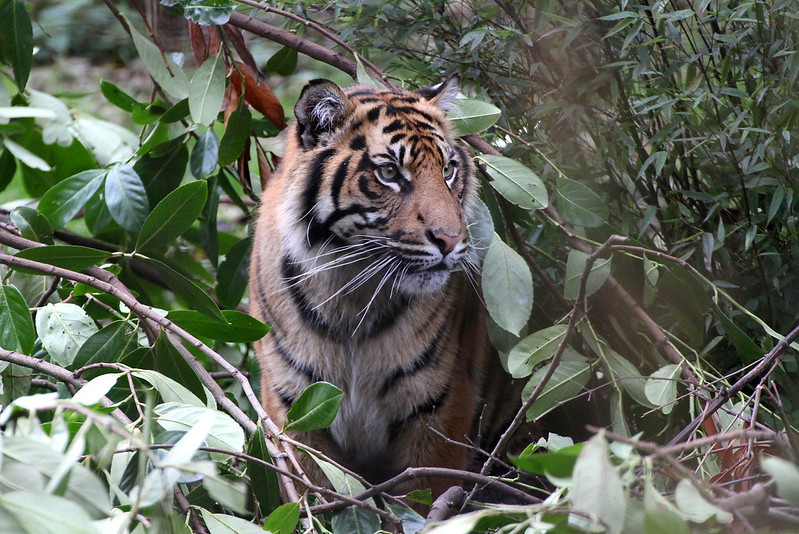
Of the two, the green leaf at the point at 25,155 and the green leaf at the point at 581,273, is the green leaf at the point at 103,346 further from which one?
the green leaf at the point at 581,273

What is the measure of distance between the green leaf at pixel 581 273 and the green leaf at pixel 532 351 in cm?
11

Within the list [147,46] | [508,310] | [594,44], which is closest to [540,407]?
[508,310]

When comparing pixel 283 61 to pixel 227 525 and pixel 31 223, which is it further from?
pixel 227 525

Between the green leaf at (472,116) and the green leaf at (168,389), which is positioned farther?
the green leaf at (472,116)

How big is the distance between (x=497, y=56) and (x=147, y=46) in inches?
49.3

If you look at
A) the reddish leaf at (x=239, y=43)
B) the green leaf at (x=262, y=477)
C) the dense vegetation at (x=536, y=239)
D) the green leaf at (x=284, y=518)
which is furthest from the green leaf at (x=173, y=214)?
the green leaf at (x=284, y=518)

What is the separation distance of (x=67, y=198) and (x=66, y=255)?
0.66 metres

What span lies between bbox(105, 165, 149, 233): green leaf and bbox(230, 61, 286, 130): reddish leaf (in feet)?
1.60

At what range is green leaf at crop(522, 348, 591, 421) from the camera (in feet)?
7.15

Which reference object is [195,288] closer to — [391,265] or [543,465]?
[391,265]

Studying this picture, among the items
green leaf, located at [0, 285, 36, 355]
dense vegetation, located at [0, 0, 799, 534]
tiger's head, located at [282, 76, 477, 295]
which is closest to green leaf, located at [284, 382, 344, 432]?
dense vegetation, located at [0, 0, 799, 534]

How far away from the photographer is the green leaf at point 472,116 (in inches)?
95.5

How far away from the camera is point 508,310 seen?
2.19 metres

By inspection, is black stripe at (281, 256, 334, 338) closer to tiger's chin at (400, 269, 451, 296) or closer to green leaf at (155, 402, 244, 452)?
tiger's chin at (400, 269, 451, 296)
